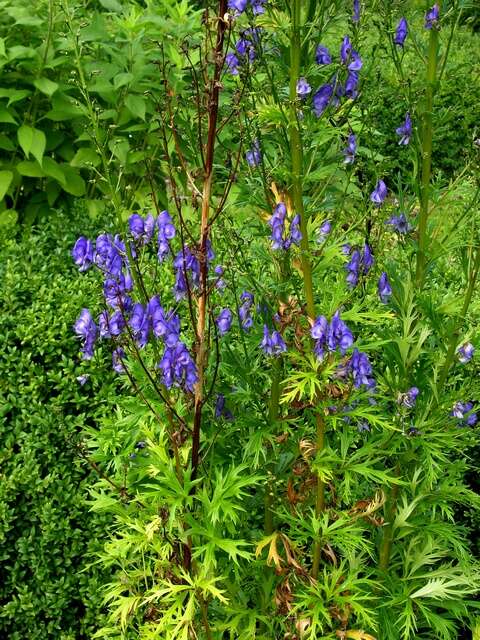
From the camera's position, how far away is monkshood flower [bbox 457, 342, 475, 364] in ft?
8.00

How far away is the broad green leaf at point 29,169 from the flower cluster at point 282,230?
2822 millimetres

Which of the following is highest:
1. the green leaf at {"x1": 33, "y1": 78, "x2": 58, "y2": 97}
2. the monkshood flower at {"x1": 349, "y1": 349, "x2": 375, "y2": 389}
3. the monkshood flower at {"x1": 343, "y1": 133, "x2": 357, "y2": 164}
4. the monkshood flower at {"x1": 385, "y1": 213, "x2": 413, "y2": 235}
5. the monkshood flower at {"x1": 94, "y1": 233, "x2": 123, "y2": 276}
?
the green leaf at {"x1": 33, "y1": 78, "x2": 58, "y2": 97}

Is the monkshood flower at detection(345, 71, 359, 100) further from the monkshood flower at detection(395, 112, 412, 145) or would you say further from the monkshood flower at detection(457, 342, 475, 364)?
the monkshood flower at detection(457, 342, 475, 364)

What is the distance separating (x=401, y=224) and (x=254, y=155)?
516 mm

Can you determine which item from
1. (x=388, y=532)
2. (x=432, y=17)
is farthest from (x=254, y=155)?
(x=388, y=532)

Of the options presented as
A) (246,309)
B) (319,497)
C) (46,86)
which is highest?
(46,86)

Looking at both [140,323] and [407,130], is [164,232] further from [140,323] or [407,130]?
[407,130]

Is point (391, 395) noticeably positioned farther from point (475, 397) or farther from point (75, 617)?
point (75, 617)

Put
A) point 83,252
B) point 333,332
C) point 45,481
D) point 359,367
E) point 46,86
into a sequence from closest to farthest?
1. point 333,332
2. point 359,367
3. point 83,252
4. point 45,481
5. point 46,86

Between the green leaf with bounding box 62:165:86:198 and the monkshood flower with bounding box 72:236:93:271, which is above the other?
the green leaf with bounding box 62:165:86:198

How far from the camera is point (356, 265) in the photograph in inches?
96.6

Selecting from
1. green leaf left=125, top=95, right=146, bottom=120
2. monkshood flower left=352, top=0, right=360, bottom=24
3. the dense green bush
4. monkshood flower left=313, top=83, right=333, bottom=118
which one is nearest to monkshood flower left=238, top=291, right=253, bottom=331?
monkshood flower left=313, top=83, right=333, bottom=118

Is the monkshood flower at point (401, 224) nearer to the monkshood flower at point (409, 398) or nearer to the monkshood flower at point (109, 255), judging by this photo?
the monkshood flower at point (409, 398)

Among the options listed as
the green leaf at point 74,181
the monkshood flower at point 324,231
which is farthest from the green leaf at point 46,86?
the monkshood flower at point 324,231
